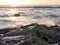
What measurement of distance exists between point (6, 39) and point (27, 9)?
2.14 metres

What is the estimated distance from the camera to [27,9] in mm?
3871

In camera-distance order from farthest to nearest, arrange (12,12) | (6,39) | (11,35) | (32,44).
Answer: (12,12), (11,35), (6,39), (32,44)

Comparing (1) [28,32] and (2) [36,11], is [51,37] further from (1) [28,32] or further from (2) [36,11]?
(2) [36,11]

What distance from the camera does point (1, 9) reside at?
385cm

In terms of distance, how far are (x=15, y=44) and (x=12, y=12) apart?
2040mm

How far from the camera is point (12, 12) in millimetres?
3609

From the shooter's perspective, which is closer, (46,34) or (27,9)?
(46,34)

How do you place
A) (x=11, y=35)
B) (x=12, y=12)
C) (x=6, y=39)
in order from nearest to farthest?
(x=6, y=39), (x=11, y=35), (x=12, y=12)

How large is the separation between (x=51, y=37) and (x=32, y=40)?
31 centimetres

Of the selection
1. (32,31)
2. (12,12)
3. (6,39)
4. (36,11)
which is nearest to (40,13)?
(36,11)

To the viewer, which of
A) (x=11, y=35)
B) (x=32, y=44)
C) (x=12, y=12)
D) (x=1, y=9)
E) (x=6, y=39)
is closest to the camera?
(x=32, y=44)

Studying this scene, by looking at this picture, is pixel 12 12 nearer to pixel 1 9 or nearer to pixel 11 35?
pixel 1 9

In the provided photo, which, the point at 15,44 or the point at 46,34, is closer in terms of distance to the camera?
the point at 15,44

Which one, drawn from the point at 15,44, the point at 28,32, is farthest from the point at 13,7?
the point at 15,44
